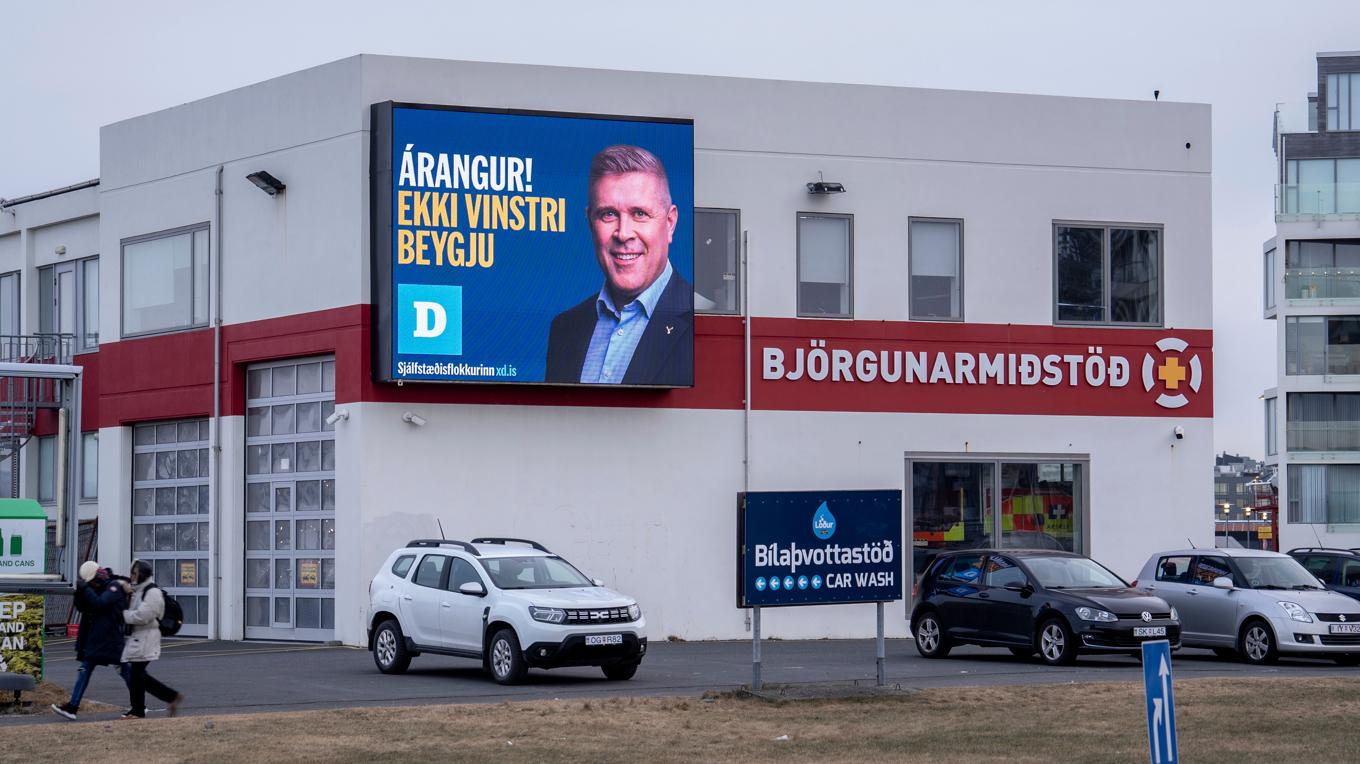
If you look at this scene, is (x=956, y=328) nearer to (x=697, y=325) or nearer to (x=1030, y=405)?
(x=1030, y=405)

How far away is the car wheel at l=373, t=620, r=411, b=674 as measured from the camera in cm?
2216

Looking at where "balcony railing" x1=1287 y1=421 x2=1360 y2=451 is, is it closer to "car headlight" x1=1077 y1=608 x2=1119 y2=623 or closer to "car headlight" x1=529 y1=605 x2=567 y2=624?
"car headlight" x1=1077 y1=608 x2=1119 y2=623

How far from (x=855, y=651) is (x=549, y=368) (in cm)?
629

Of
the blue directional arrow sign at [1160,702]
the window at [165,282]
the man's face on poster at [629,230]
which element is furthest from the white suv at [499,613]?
the blue directional arrow sign at [1160,702]

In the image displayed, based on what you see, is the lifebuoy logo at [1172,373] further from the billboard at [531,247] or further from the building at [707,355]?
the billboard at [531,247]

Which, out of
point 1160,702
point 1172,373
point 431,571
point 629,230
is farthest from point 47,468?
point 1160,702

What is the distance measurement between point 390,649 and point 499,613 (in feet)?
7.69

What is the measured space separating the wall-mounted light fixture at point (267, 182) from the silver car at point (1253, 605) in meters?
14.5

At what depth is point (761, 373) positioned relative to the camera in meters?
29.6

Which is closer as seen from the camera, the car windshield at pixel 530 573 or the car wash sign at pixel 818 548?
the car wash sign at pixel 818 548

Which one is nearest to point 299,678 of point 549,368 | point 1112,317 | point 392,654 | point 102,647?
point 392,654

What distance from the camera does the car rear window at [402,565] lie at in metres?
22.4

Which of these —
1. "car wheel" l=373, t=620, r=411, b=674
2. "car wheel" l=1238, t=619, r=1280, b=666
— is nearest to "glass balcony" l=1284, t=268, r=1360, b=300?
"car wheel" l=1238, t=619, r=1280, b=666

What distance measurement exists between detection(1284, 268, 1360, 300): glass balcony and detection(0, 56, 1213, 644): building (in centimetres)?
4114
